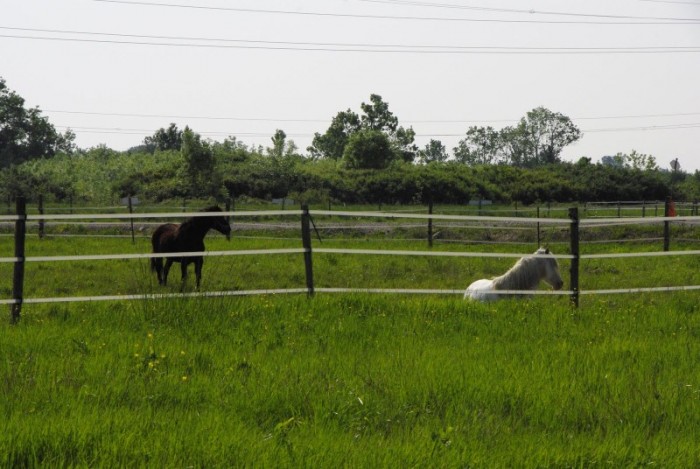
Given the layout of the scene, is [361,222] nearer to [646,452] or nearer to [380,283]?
[380,283]

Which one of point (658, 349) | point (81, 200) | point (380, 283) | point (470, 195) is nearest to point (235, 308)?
point (658, 349)

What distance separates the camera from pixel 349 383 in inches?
263

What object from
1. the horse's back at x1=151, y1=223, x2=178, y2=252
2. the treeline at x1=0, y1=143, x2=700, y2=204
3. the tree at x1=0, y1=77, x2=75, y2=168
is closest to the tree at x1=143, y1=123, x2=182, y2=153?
the tree at x1=0, y1=77, x2=75, y2=168

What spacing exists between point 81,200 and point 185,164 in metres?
6.73

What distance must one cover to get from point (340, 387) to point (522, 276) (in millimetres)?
6110

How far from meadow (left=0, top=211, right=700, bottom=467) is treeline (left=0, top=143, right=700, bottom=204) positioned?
41.5 m

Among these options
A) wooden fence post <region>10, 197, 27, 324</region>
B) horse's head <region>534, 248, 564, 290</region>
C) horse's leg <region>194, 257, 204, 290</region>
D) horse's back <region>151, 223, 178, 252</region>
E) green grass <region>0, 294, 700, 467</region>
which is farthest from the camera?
horse's back <region>151, 223, 178, 252</region>

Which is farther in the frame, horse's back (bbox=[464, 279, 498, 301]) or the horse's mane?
the horse's mane

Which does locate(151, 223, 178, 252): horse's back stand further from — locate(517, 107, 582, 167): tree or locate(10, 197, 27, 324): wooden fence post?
locate(517, 107, 582, 167): tree

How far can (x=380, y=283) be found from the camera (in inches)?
673

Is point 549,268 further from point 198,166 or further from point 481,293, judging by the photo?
point 198,166

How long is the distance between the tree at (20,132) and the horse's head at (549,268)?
323 ft

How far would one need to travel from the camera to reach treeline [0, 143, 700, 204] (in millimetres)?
54938

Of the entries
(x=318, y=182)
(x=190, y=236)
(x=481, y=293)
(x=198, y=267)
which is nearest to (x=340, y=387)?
(x=481, y=293)
